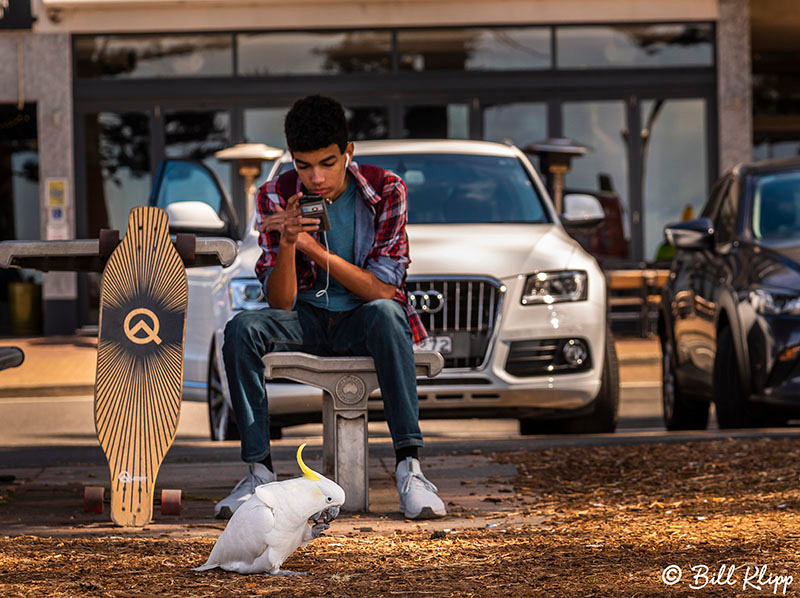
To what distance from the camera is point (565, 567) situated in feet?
11.8

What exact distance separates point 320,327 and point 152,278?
2.07ft

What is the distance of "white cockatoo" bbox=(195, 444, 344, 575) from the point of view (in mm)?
3521

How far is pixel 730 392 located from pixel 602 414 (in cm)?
71

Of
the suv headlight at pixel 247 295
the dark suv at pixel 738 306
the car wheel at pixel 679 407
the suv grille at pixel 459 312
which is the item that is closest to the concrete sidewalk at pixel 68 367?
the car wheel at pixel 679 407

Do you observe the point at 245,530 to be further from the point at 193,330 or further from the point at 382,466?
the point at 193,330

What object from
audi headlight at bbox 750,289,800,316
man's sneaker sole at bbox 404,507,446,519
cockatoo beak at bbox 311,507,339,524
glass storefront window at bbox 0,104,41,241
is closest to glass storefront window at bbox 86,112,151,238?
glass storefront window at bbox 0,104,41,241

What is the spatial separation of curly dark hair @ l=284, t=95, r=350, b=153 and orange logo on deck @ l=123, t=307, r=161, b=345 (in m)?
0.76

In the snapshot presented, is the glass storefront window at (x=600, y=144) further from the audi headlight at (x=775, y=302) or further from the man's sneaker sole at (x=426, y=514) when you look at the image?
the man's sneaker sole at (x=426, y=514)

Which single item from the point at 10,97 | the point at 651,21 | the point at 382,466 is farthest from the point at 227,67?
the point at 382,466

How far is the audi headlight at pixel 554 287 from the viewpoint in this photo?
6684 millimetres

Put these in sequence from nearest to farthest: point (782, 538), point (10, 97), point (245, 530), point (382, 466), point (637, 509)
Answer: point (245, 530) < point (782, 538) < point (637, 509) < point (382, 466) < point (10, 97)

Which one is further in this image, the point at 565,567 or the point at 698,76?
the point at 698,76

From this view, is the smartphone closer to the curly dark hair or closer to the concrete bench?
the curly dark hair

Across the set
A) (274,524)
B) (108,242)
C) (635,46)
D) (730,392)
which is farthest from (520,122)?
(274,524)
